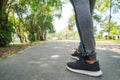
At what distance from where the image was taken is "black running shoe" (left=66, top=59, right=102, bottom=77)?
196 cm

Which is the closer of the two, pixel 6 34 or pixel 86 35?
pixel 86 35

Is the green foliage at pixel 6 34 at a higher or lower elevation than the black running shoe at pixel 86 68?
higher

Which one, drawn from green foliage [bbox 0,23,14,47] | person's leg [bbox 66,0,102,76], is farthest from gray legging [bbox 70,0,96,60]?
green foliage [bbox 0,23,14,47]

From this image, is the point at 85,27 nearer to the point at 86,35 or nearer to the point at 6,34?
the point at 86,35

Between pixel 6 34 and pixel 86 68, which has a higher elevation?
pixel 6 34

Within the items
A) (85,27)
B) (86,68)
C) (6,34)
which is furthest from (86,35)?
(6,34)

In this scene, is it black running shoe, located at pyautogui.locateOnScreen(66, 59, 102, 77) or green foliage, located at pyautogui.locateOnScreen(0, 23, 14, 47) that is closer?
black running shoe, located at pyautogui.locateOnScreen(66, 59, 102, 77)

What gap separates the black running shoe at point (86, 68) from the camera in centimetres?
196

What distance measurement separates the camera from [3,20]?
7.96 meters

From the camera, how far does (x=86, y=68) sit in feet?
6.62

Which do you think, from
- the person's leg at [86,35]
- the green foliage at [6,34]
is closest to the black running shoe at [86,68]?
the person's leg at [86,35]

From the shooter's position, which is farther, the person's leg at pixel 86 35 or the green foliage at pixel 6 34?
the green foliage at pixel 6 34

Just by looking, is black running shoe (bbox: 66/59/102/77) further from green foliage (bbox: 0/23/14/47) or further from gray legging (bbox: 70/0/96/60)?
green foliage (bbox: 0/23/14/47)

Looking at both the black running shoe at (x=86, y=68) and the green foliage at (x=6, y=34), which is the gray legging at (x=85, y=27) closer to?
the black running shoe at (x=86, y=68)
